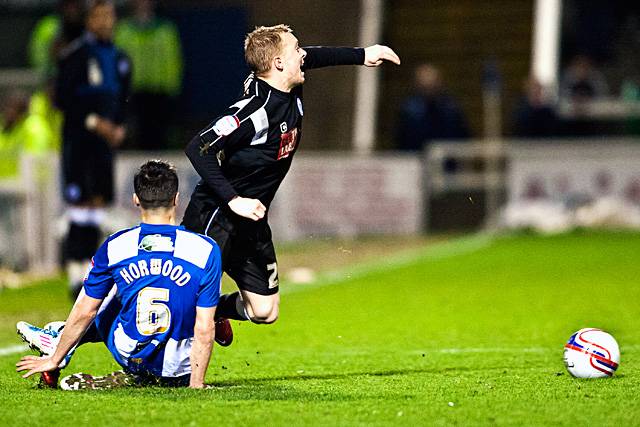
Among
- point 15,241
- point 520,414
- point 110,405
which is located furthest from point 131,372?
point 15,241

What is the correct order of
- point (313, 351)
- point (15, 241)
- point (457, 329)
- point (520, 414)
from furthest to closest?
point (15, 241) < point (457, 329) < point (313, 351) < point (520, 414)

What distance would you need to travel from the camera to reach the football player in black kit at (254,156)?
24.9 feet

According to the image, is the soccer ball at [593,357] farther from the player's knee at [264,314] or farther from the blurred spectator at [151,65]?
the blurred spectator at [151,65]

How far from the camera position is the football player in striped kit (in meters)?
6.92

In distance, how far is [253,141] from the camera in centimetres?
784

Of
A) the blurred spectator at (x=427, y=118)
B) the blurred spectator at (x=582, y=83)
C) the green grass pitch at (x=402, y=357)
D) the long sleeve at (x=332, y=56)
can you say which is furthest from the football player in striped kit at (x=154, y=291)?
the blurred spectator at (x=582, y=83)

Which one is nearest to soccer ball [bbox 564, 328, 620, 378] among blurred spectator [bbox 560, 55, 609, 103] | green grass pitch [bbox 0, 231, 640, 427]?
green grass pitch [bbox 0, 231, 640, 427]

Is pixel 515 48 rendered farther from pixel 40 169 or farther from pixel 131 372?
pixel 131 372

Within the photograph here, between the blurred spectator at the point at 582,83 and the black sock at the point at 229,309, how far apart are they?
49.8ft

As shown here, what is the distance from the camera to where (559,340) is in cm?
966

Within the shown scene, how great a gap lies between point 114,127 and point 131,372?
5760mm

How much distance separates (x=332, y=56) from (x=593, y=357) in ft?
7.45

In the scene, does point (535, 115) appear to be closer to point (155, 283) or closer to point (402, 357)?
point (402, 357)

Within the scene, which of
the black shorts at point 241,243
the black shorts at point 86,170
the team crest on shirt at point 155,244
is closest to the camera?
the team crest on shirt at point 155,244
